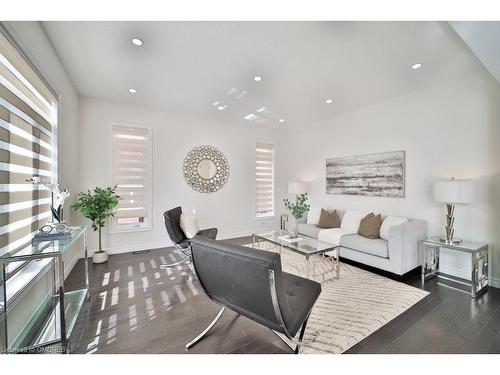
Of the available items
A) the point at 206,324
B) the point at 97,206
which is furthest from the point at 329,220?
the point at 97,206

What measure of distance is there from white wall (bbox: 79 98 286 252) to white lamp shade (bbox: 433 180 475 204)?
362 cm

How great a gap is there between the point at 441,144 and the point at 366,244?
1851mm

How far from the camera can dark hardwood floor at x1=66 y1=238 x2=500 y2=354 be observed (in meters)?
1.73

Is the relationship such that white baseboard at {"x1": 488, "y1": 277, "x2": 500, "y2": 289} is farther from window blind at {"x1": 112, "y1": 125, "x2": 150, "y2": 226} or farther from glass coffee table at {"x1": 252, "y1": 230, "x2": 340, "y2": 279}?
window blind at {"x1": 112, "y1": 125, "x2": 150, "y2": 226}

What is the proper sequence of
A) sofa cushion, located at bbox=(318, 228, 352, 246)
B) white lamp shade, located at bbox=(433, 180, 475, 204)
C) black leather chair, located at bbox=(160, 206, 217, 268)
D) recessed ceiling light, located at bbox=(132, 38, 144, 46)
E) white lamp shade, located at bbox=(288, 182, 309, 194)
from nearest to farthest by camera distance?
recessed ceiling light, located at bbox=(132, 38, 144, 46)
white lamp shade, located at bbox=(433, 180, 475, 204)
black leather chair, located at bbox=(160, 206, 217, 268)
sofa cushion, located at bbox=(318, 228, 352, 246)
white lamp shade, located at bbox=(288, 182, 309, 194)

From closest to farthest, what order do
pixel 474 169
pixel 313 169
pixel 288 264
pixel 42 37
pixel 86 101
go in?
pixel 42 37
pixel 474 169
pixel 288 264
pixel 86 101
pixel 313 169

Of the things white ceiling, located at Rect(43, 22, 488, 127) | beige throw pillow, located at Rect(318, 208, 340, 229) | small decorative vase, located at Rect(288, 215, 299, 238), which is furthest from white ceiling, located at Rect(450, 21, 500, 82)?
beige throw pillow, located at Rect(318, 208, 340, 229)

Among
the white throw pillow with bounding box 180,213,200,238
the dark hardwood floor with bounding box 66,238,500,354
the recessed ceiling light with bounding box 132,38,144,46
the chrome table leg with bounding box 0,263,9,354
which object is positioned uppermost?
the recessed ceiling light with bounding box 132,38,144,46

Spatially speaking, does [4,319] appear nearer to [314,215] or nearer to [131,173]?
[131,173]
